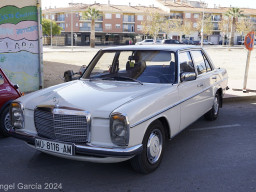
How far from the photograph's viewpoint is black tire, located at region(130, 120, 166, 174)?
3649 millimetres

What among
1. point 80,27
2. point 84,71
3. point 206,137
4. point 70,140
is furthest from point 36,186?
point 80,27

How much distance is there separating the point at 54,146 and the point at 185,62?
2.52 metres

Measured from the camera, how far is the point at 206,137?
17.7 ft

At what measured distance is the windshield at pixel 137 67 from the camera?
14.8ft

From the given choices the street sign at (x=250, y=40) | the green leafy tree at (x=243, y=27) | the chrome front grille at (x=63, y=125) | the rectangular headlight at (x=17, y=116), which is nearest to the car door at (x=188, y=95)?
the chrome front grille at (x=63, y=125)

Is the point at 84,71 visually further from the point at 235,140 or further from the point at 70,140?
the point at 235,140

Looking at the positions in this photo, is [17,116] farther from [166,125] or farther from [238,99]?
[238,99]

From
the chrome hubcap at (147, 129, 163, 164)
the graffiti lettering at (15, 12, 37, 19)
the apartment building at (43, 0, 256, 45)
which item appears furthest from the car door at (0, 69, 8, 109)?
the apartment building at (43, 0, 256, 45)

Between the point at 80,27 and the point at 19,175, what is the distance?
72.3 meters

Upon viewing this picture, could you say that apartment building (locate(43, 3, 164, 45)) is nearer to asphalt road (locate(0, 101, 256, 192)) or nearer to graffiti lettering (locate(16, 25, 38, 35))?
graffiti lettering (locate(16, 25, 38, 35))

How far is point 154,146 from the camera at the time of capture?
3.87 meters

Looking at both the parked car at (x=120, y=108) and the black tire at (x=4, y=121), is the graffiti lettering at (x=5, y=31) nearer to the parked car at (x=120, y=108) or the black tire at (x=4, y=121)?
the black tire at (x=4, y=121)

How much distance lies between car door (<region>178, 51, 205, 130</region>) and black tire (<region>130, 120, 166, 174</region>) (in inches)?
25.0

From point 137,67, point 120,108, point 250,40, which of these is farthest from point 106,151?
point 250,40
